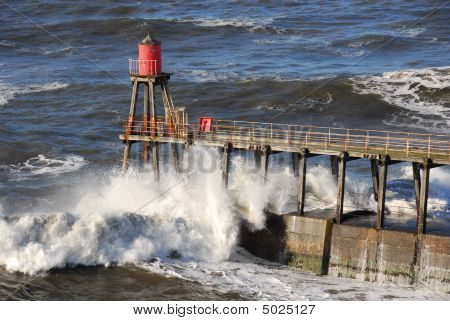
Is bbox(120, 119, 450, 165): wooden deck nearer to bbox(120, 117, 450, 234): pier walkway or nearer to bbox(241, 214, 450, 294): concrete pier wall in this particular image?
bbox(120, 117, 450, 234): pier walkway

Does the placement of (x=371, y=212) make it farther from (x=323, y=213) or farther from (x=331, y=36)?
(x=331, y=36)

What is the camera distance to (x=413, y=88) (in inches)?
2311

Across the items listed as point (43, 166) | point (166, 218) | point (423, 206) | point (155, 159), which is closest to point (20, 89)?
point (43, 166)

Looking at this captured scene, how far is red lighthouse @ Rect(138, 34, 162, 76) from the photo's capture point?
3575 centimetres

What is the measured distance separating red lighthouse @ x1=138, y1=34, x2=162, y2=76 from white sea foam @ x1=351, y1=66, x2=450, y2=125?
2316 centimetres

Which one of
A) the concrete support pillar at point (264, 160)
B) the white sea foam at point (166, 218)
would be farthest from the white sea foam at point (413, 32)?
the concrete support pillar at point (264, 160)

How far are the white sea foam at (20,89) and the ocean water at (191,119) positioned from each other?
0.14 meters

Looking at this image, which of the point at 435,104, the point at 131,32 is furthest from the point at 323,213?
the point at 131,32

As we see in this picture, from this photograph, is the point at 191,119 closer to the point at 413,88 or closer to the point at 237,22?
the point at 413,88

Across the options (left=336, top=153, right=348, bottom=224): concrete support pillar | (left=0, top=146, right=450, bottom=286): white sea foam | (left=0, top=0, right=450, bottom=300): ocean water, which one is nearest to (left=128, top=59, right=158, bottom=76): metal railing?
(left=0, top=146, right=450, bottom=286): white sea foam

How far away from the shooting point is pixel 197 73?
63656 millimetres

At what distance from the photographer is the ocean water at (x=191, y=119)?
1252 inches

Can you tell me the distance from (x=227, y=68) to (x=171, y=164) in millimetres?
23236

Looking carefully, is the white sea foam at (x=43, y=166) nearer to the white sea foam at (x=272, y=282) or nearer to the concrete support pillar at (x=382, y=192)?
the white sea foam at (x=272, y=282)
